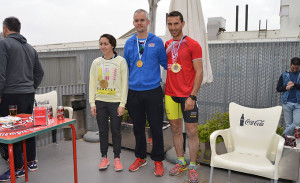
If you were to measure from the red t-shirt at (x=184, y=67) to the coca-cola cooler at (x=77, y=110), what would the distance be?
2.62 meters

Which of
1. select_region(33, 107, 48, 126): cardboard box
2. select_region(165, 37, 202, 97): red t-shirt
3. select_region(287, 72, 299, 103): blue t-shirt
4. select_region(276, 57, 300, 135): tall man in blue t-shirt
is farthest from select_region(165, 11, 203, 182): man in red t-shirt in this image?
select_region(287, 72, 299, 103): blue t-shirt

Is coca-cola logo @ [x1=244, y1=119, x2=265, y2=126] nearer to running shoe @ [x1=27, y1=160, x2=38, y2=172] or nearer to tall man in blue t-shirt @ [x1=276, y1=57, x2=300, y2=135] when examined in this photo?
tall man in blue t-shirt @ [x1=276, y1=57, x2=300, y2=135]

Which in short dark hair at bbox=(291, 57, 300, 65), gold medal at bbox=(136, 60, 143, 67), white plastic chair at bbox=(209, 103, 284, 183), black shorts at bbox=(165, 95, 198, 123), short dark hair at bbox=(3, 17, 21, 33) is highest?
short dark hair at bbox=(3, 17, 21, 33)

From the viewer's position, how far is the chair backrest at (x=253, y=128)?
8.77ft

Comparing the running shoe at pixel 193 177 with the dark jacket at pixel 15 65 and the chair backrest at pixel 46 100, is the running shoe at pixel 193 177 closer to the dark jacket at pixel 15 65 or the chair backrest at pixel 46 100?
the dark jacket at pixel 15 65

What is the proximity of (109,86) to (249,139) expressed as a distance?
1897 mm

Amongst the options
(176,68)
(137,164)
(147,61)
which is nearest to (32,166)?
(137,164)

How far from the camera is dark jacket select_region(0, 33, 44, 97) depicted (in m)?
2.73

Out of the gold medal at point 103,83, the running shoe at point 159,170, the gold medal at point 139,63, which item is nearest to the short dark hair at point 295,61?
the gold medal at point 139,63

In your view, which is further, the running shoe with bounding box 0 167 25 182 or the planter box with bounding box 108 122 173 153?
the planter box with bounding box 108 122 173 153

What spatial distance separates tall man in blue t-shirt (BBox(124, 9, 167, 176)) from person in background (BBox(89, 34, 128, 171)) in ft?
0.40

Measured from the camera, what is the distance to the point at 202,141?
3398 millimetres

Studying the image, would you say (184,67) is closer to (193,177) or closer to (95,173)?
(193,177)

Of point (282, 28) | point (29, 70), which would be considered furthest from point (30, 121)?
point (282, 28)
